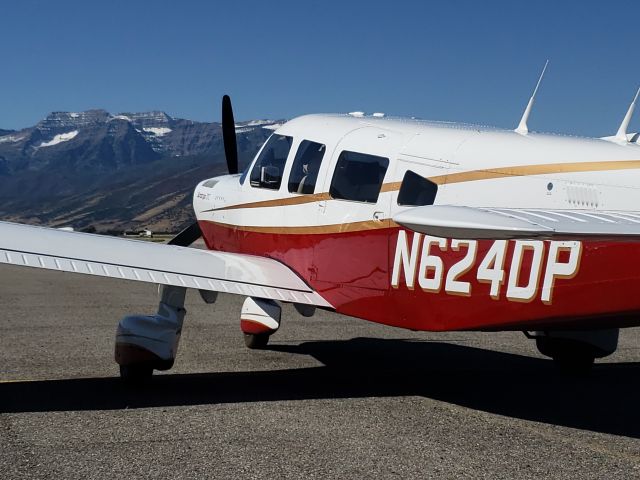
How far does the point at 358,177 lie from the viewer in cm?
891

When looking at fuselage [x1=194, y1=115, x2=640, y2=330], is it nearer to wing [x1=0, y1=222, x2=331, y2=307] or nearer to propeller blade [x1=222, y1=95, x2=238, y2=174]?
wing [x1=0, y1=222, x2=331, y2=307]

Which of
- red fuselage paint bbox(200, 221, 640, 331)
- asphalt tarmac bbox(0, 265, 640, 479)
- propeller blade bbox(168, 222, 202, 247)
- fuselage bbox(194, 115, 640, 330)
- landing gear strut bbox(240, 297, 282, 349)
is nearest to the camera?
asphalt tarmac bbox(0, 265, 640, 479)

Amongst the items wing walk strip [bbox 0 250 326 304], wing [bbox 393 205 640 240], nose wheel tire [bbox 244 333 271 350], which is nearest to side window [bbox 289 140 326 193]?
wing walk strip [bbox 0 250 326 304]

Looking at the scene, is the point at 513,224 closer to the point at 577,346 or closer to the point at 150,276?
the point at 150,276

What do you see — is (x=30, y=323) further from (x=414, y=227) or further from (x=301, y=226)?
(x=414, y=227)

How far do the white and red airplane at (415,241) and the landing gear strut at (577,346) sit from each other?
2 cm

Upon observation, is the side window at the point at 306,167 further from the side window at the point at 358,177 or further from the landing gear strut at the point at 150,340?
the landing gear strut at the point at 150,340

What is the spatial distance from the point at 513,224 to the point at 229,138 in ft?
31.7

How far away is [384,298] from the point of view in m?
8.29

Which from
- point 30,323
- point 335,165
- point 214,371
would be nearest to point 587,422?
point 335,165

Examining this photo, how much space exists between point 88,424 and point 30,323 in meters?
7.74

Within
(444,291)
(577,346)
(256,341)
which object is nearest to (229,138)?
(256,341)

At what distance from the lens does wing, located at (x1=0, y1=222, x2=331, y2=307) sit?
8281 mm

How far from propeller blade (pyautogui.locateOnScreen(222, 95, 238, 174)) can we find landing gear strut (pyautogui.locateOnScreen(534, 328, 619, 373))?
663cm
